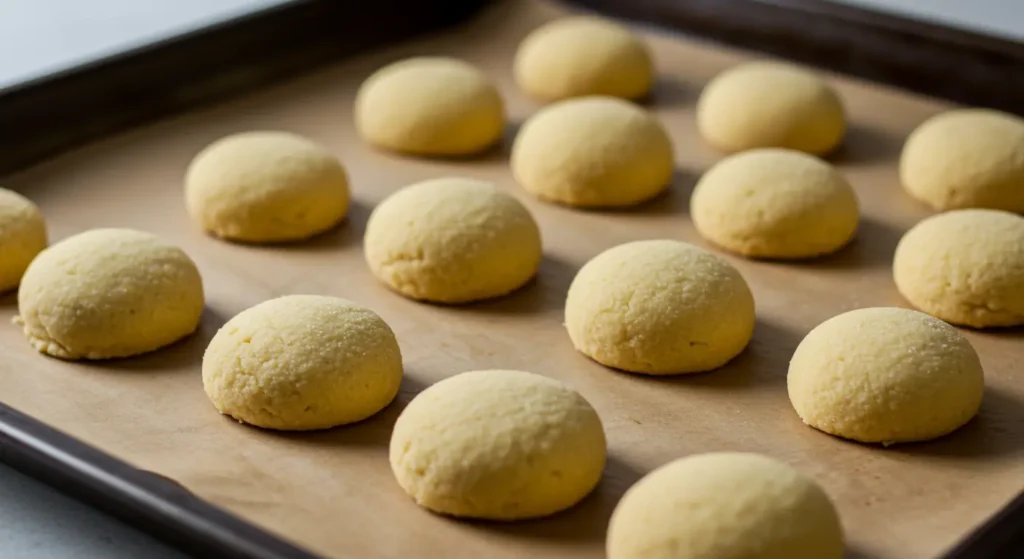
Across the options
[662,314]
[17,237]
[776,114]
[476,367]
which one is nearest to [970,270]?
[662,314]

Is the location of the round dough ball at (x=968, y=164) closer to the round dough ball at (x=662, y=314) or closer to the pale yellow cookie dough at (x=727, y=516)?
the round dough ball at (x=662, y=314)

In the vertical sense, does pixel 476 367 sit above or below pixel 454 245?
below

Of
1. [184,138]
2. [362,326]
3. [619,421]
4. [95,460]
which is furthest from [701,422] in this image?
[184,138]

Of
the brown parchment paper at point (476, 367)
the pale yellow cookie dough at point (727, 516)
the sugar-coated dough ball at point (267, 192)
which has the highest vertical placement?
the pale yellow cookie dough at point (727, 516)

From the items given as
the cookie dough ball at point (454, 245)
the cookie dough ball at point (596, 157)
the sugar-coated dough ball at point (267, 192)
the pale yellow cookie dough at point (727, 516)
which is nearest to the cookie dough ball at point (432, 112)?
the cookie dough ball at point (596, 157)

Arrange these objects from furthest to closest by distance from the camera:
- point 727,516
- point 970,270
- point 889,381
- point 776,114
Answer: point 776,114, point 970,270, point 889,381, point 727,516

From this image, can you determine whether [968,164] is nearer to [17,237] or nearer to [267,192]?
[267,192]
